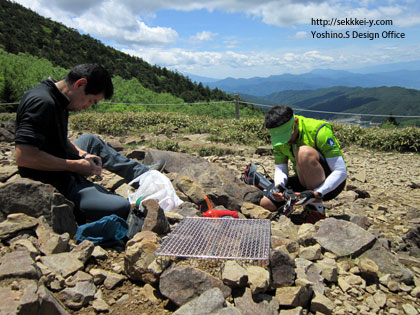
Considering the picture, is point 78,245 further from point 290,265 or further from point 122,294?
point 290,265

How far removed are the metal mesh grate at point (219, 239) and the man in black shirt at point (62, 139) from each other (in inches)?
28.1

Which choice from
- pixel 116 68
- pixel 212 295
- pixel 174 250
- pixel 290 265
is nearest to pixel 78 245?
pixel 174 250

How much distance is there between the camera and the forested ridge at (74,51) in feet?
84.0

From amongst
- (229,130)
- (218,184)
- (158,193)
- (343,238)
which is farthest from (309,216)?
(229,130)

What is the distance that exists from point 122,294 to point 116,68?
28.7 meters

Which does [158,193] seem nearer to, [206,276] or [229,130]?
[206,276]

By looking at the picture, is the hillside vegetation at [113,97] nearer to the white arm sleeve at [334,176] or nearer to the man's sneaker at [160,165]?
the man's sneaker at [160,165]

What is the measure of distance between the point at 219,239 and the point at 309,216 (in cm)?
145

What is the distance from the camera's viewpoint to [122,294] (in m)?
2.15

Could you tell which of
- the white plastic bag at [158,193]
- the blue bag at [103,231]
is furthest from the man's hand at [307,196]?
the blue bag at [103,231]

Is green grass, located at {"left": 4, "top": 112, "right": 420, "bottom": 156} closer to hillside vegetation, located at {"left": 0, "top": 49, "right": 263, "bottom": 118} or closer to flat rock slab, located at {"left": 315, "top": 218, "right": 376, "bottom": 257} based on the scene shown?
hillside vegetation, located at {"left": 0, "top": 49, "right": 263, "bottom": 118}

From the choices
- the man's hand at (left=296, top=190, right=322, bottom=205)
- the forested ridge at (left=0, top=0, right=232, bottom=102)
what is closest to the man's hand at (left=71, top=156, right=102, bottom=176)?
the man's hand at (left=296, top=190, right=322, bottom=205)

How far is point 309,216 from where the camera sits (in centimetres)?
365

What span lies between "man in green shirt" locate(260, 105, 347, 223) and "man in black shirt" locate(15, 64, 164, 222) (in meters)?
Answer: 1.66
